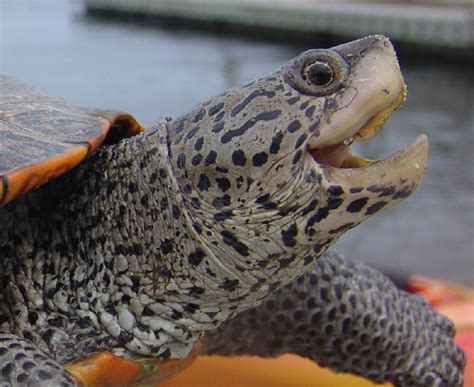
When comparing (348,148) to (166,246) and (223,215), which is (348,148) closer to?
(223,215)

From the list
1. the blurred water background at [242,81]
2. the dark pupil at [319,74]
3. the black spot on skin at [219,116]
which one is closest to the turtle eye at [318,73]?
the dark pupil at [319,74]

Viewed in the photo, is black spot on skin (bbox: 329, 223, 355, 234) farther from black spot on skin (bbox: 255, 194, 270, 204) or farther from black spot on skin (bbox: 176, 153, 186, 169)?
black spot on skin (bbox: 176, 153, 186, 169)

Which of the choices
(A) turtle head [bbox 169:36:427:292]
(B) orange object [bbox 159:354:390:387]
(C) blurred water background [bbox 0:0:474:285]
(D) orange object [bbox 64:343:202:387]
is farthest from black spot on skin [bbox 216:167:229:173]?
(C) blurred water background [bbox 0:0:474:285]

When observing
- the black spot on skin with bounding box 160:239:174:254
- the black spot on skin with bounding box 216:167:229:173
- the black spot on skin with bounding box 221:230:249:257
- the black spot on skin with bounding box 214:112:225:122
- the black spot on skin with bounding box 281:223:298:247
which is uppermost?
the black spot on skin with bounding box 214:112:225:122

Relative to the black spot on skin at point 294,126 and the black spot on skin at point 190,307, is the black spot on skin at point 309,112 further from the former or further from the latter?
the black spot on skin at point 190,307

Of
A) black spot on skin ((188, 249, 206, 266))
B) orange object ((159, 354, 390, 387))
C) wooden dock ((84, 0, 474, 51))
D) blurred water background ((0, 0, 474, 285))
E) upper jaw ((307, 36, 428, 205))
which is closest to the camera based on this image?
upper jaw ((307, 36, 428, 205))

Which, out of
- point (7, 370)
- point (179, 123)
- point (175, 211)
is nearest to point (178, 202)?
point (175, 211)

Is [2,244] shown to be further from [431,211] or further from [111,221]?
[431,211]
